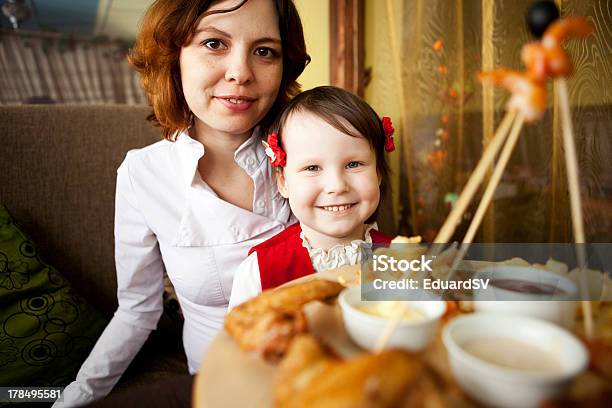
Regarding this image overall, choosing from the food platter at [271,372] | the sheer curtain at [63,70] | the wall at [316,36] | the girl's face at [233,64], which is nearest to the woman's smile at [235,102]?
the girl's face at [233,64]

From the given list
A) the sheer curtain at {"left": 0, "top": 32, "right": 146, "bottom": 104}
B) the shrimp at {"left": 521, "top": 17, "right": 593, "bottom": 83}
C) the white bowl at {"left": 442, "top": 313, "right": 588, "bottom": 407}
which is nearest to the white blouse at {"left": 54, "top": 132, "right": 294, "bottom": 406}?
the white bowl at {"left": 442, "top": 313, "right": 588, "bottom": 407}

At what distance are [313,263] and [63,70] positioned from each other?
3577 millimetres

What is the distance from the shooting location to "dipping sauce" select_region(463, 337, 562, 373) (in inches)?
24.0

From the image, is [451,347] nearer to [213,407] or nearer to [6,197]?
[213,407]

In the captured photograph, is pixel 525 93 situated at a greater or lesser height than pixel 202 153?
greater

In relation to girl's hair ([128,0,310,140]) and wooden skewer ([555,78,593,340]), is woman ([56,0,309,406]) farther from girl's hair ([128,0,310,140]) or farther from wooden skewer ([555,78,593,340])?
wooden skewer ([555,78,593,340])

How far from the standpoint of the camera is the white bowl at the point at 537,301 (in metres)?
0.76

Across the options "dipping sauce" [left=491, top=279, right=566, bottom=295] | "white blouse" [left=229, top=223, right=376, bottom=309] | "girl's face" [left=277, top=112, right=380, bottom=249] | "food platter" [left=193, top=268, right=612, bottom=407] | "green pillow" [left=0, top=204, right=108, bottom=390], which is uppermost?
"girl's face" [left=277, top=112, right=380, bottom=249]

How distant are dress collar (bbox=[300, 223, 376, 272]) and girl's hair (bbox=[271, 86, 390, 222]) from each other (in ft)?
1.03

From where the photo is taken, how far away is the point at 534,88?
0.56 m

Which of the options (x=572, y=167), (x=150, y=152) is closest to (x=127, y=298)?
(x=150, y=152)

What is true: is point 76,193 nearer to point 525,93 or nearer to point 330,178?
point 330,178

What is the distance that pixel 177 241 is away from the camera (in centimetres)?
153

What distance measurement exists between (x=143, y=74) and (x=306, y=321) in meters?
1.29
